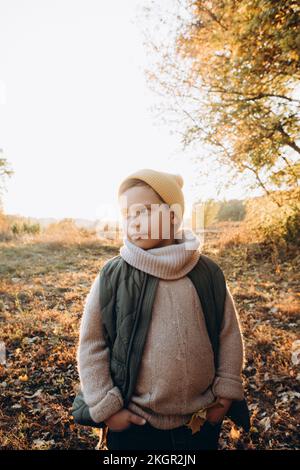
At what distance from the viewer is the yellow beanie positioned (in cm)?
160

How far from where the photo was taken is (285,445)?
270cm

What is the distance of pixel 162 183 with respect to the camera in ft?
5.32

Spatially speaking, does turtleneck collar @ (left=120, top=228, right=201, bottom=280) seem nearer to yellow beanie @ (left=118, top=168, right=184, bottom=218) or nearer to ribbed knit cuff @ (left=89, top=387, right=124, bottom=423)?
yellow beanie @ (left=118, top=168, right=184, bottom=218)

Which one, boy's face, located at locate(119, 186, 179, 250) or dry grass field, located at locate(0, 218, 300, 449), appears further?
dry grass field, located at locate(0, 218, 300, 449)

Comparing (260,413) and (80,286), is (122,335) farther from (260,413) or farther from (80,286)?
(80,286)

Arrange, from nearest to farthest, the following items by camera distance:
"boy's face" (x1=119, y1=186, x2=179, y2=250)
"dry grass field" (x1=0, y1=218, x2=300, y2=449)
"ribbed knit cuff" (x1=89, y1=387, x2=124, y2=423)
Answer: "ribbed knit cuff" (x1=89, y1=387, x2=124, y2=423)
"boy's face" (x1=119, y1=186, x2=179, y2=250)
"dry grass field" (x1=0, y1=218, x2=300, y2=449)

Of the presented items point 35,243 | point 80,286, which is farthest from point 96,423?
point 35,243

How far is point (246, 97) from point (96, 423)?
6.41 m

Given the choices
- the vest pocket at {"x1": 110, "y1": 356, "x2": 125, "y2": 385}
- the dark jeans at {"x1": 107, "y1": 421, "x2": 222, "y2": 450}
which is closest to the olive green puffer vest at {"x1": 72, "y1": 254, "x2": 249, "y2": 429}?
the vest pocket at {"x1": 110, "y1": 356, "x2": 125, "y2": 385}

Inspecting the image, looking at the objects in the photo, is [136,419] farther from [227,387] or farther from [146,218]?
[146,218]

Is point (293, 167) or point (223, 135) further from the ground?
point (223, 135)

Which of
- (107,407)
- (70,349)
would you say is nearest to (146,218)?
(107,407)

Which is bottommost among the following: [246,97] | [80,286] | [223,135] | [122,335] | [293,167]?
[80,286]
